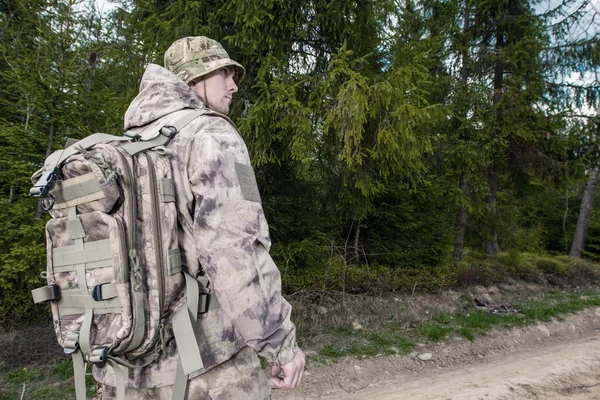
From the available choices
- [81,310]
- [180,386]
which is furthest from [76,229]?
[180,386]

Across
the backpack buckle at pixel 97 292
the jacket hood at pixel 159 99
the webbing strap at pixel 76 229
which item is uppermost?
the jacket hood at pixel 159 99

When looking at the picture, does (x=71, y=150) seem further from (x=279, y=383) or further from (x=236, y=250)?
(x=279, y=383)

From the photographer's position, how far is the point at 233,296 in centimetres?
146

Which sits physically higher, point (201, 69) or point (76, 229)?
point (201, 69)

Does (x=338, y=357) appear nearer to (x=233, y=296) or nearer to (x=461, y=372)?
(x=461, y=372)

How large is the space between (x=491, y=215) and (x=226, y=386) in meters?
10.7

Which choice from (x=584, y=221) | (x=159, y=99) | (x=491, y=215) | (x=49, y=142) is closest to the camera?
(x=159, y=99)

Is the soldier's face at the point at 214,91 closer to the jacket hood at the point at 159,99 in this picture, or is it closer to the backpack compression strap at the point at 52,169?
the jacket hood at the point at 159,99

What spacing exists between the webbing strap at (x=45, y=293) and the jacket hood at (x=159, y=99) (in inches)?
29.6

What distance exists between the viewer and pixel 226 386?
1555mm

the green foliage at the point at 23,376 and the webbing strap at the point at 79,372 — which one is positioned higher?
the webbing strap at the point at 79,372

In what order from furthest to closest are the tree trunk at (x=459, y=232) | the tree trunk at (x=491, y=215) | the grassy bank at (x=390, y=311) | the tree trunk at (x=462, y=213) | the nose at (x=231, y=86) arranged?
the tree trunk at (x=491, y=215) → the tree trunk at (x=459, y=232) → the tree trunk at (x=462, y=213) → the grassy bank at (x=390, y=311) → the nose at (x=231, y=86)

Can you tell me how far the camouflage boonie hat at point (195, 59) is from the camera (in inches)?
73.2

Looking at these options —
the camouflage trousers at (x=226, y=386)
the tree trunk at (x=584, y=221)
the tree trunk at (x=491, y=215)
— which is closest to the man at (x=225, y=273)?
the camouflage trousers at (x=226, y=386)
